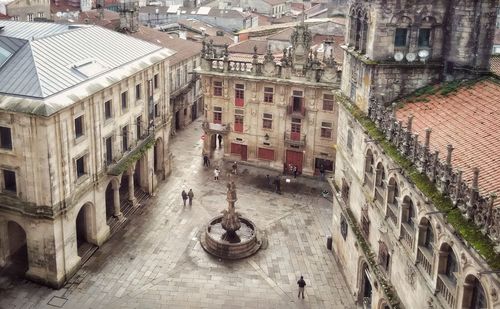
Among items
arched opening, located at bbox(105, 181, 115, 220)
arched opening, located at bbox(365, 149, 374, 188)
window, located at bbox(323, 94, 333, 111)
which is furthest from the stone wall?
arched opening, located at bbox(105, 181, 115, 220)

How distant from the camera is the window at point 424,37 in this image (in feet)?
117

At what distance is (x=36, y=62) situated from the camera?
40969 mm

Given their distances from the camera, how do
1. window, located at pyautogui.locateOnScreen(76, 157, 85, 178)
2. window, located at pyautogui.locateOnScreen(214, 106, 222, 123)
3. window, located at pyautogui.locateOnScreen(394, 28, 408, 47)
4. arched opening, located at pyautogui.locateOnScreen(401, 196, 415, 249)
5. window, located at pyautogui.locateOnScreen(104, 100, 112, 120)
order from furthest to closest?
window, located at pyautogui.locateOnScreen(214, 106, 222, 123) → window, located at pyautogui.locateOnScreen(104, 100, 112, 120) → window, located at pyautogui.locateOnScreen(76, 157, 85, 178) → window, located at pyautogui.locateOnScreen(394, 28, 408, 47) → arched opening, located at pyautogui.locateOnScreen(401, 196, 415, 249)

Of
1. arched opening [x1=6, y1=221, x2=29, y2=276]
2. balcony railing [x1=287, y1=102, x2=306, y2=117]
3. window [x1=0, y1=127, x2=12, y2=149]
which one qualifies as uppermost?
window [x1=0, y1=127, x2=12, y2=149]

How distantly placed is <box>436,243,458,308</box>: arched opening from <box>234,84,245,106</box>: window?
4095 cm

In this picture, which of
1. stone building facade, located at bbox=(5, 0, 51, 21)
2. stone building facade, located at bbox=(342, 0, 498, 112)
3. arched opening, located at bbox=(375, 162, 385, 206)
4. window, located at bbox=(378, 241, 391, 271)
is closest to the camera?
window, located at bbox=(378, 241, 391, 271)

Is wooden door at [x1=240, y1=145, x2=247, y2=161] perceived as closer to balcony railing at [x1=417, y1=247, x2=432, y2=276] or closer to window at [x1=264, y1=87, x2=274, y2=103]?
window at [x1=264, y1=87, x2=274, y2=103]

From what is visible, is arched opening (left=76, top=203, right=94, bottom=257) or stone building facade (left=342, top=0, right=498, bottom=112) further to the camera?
arched opening (left=76, top=203, right=94, bottom=257)

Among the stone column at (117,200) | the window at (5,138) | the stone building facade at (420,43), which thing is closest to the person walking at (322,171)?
the stone column at (117,200)

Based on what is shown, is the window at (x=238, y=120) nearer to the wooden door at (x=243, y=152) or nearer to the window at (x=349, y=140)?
the wooden door at (x=243, y=152)

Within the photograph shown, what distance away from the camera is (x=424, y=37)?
35.9 metres

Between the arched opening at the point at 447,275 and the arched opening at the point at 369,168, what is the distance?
419 inches

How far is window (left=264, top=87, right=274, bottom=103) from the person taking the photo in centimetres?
6212

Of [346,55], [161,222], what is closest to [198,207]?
[161,222]
